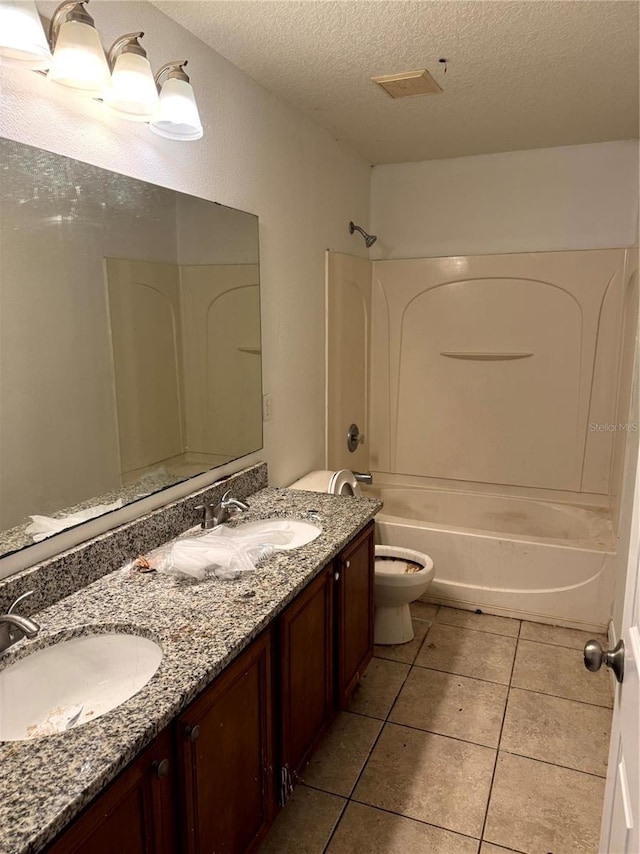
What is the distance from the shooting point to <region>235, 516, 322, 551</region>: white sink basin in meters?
2.11

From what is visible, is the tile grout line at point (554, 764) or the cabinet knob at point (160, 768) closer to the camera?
the cabinet knob at point (160, 768)

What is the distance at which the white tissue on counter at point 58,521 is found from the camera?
1531mm

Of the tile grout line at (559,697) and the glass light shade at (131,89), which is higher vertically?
the glass light shade at (131,89)

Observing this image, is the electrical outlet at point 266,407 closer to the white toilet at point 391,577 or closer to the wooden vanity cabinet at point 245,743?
the white toilet at point 391,577

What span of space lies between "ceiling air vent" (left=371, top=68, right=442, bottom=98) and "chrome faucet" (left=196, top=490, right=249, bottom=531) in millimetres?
1717

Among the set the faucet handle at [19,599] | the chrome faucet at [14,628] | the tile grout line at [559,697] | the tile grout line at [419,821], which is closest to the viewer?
the chrome faucet at [14,628]

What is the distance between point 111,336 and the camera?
1779 millimetres

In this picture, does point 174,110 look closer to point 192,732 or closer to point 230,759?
point 192,732

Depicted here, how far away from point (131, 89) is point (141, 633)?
1393 mm

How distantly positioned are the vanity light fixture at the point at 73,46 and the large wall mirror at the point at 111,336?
195 millimetres

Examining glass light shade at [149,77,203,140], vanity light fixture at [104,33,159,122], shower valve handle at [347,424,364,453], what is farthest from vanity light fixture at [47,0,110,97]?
shower valve handle at [347,424,364,453]

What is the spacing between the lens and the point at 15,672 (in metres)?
1.28

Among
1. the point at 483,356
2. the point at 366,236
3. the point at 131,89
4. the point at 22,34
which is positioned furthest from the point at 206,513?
the point at 483,356

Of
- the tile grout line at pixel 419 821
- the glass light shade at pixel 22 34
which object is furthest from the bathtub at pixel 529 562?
the glass light shade at pixel 22 34
